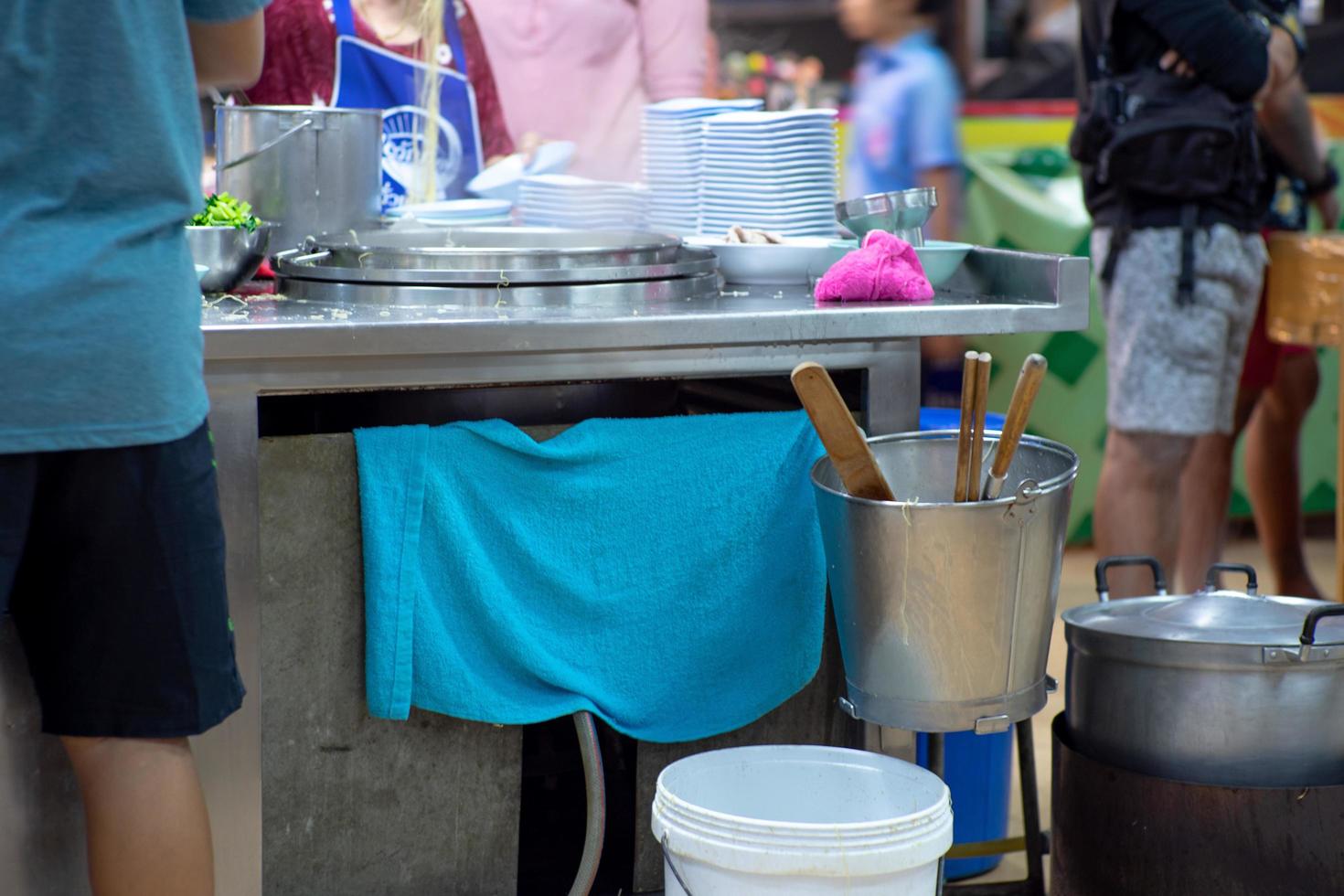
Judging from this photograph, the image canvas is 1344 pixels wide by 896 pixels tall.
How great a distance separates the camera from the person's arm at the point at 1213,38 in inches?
112

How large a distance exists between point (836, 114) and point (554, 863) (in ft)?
3.58

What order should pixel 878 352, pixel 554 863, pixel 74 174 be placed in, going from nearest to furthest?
pixel 74 174 < pixel 878 352 < pixel 554 863

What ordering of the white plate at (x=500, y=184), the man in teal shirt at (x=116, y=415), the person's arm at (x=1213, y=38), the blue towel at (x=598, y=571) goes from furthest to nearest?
the person's arm at (x=1213, y=38) → the white plate at (x=500, y=184) → the blue towel at (x=598, y=571) → the man in teal shirt at (x=116, y=415)

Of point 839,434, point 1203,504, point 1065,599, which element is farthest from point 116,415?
point 1065,599

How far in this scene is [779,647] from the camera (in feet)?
6.32

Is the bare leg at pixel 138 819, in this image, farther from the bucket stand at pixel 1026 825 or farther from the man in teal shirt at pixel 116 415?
the bucket stand at pixel 1026 825

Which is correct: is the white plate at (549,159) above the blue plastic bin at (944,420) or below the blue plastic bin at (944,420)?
above

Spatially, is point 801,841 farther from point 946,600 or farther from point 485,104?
point 485,104

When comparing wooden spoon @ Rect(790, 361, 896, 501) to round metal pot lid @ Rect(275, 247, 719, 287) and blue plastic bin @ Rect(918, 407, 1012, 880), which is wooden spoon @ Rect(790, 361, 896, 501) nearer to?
round metal pot lid @ Rect(275, 247, 719, 287)

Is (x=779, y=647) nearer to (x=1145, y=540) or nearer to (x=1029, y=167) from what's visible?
(x=1145, y=540)

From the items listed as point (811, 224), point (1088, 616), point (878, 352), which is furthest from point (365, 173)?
point (1088, 616)

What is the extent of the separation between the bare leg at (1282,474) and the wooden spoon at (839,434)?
8.16 ft

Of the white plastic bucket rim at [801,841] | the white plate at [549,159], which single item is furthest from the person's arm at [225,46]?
the white plate at [549,159]

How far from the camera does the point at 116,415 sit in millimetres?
1398
